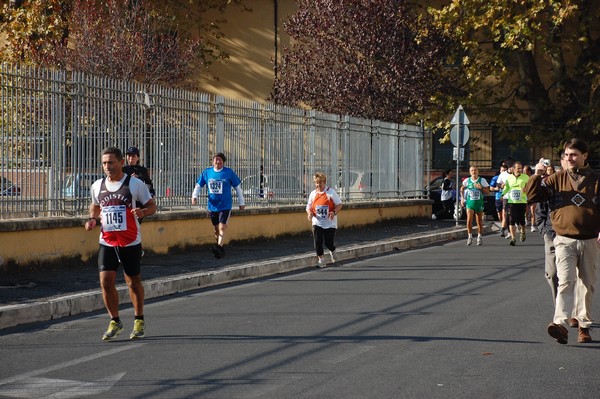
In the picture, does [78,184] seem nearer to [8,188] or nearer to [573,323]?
[8,188]

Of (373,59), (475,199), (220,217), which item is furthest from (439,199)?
(220,217)

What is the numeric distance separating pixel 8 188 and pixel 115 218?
17.2 feet

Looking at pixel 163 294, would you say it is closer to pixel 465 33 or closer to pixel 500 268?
pixel 500 268

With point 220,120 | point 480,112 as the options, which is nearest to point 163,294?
point 220,120

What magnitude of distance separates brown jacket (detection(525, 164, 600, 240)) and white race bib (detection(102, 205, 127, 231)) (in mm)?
3581

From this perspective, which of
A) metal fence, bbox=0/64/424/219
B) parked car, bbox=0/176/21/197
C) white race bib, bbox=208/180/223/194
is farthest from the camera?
white race bib, bbox=208/180/223/194

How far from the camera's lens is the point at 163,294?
13.9m

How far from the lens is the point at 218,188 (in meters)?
18.6

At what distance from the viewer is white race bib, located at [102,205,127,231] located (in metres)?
9.96

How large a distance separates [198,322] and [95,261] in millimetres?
5595

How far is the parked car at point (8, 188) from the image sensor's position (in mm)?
14547

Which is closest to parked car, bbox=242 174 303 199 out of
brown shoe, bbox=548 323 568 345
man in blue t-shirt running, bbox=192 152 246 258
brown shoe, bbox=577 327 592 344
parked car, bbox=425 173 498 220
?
man in blue t-shirt running, bbox=192 152 246 258

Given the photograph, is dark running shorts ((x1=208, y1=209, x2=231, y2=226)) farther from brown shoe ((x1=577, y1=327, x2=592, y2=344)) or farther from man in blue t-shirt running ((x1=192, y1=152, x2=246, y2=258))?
brown shoe ((x1=577, y1=327, x2=592, y2=344))

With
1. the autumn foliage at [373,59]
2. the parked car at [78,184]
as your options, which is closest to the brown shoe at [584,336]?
the parked car at [78,184]
